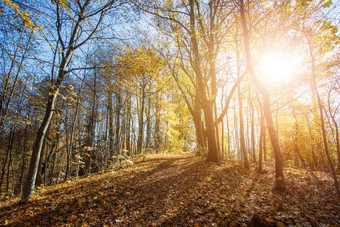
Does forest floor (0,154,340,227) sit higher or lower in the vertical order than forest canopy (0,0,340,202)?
lower

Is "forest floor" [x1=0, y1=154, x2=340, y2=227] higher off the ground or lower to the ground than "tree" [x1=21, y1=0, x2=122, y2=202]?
lower

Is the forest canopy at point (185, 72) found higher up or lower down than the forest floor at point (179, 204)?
higher up

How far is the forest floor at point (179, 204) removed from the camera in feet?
10.7

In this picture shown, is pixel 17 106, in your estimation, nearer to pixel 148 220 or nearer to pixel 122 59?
pixel 122 59

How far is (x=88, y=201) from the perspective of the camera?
Result: 157 inches

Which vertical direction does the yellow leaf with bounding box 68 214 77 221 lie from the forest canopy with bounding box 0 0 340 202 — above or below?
below

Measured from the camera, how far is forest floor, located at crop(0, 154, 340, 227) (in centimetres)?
327

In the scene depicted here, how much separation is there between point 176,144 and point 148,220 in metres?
11.0

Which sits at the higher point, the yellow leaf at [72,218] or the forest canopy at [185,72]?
the forest canopy at [185,72]

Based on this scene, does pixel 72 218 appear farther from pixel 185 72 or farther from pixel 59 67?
pixel 185 72

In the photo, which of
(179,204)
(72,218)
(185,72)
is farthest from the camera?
(185,72)

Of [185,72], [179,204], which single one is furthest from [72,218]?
[185,72]

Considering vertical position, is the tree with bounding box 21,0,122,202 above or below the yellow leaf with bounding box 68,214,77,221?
above

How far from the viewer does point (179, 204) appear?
409 centimetres
